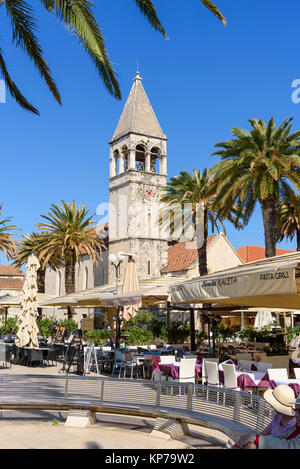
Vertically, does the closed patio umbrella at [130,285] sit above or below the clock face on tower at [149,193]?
below

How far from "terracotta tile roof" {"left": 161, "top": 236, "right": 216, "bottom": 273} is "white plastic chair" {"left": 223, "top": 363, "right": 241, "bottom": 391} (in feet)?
126

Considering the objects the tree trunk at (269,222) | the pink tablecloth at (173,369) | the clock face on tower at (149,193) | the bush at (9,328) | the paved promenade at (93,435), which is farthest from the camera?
the clock face on tower at (149,193)

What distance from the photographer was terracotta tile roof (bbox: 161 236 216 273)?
4962 centimetres

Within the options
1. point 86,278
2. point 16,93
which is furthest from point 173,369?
point 86,278

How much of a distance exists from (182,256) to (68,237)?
627 inches

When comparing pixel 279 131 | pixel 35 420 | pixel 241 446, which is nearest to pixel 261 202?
pixel 279 131

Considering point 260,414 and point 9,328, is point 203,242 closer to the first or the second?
point 9,328

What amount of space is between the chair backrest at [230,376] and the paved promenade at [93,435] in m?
1.80

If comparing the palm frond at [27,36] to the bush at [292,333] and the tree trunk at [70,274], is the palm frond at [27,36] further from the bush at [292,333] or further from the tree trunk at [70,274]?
the tree trunk at [70,274]

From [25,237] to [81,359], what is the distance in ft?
106

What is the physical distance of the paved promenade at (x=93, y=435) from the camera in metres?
6.28

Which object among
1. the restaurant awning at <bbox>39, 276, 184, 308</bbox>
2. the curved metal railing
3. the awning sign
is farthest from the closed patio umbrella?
the curved metal railing

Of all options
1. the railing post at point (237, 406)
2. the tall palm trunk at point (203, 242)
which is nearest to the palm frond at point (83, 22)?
the railing post at point (237, 406)
